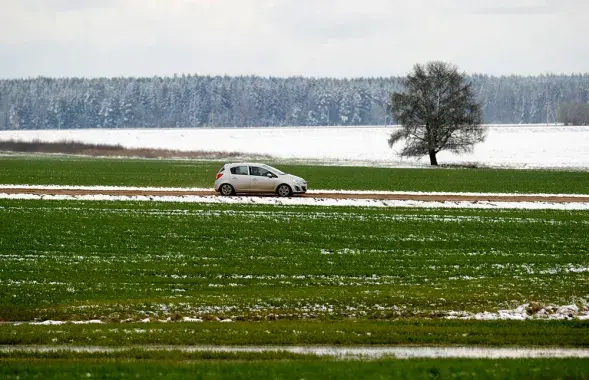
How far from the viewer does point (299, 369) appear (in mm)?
11211

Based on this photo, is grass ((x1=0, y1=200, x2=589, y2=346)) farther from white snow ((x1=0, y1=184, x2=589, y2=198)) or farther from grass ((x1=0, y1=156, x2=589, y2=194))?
grass ((x1=0, y1=156, x2=589, y2=194))

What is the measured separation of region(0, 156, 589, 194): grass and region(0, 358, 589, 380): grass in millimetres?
36226

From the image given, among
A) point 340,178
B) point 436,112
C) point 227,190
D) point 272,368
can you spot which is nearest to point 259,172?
point 227,190

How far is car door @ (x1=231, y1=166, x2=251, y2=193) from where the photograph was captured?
41344 millimetres

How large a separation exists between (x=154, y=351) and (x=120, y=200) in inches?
983

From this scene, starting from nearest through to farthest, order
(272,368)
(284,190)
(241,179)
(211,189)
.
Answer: (272,368), (241,179), (284,190), (211,189)

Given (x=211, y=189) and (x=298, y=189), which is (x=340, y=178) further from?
(x=298, y=189)

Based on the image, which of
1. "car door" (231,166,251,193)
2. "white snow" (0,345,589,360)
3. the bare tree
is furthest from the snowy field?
"white snow" (0,345,589,360)

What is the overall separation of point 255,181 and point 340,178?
16348mm

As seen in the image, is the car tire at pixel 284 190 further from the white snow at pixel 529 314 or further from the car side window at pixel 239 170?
the white snow at pixel 529 314

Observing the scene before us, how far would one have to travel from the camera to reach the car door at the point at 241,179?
4134cm

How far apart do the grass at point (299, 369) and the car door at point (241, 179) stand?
2914 centimetres

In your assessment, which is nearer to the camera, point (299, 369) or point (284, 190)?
point (299, 369)

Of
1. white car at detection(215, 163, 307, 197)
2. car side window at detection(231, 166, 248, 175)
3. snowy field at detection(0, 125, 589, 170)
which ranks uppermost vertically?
car side window at detection(231, 166, 248, 175)
